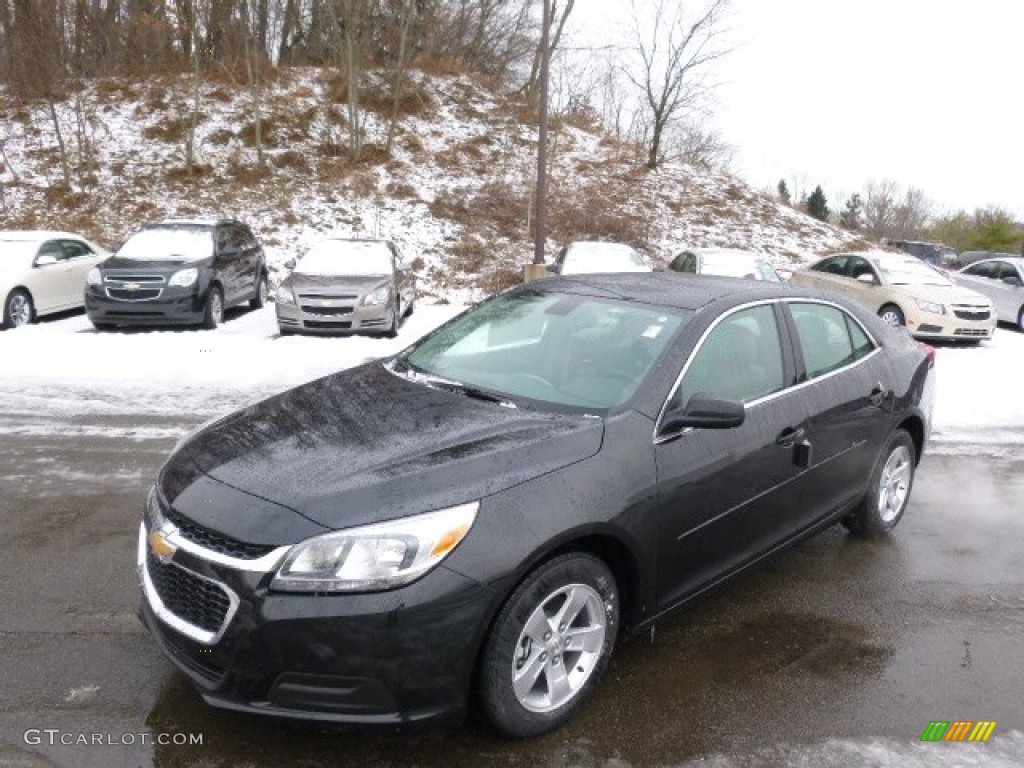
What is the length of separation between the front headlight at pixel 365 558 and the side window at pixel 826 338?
2338mm

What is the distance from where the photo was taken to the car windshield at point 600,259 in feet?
49.3

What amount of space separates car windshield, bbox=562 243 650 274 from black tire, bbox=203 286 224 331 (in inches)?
230

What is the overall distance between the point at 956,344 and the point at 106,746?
14490mm

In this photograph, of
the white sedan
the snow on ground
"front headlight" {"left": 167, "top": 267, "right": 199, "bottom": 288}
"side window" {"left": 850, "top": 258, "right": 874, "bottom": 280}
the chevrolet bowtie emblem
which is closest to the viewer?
the chevrolet bowtie emblem

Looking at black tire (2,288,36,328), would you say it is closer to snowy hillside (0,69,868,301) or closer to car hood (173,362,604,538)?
snowy hillside (0,69,868,301)

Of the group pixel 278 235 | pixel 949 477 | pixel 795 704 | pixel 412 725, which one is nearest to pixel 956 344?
pixel 949 477

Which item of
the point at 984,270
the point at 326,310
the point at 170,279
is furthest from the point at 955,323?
the point at 170,279

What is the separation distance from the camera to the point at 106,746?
279 centimetres

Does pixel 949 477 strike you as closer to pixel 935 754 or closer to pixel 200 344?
pixel 935 754

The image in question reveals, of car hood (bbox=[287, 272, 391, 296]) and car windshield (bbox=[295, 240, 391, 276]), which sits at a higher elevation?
car windshield (bbox=[295, 240, 391, 276])

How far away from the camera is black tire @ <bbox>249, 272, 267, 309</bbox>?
15.1 metres

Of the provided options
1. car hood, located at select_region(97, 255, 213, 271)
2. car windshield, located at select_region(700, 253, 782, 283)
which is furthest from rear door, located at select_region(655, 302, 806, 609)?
car windshield, located at select_region(700, 253, 782, 283)

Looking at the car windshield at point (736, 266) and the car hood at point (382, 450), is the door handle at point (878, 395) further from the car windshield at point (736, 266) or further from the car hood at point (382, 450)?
the car windshield at point (736, 266)

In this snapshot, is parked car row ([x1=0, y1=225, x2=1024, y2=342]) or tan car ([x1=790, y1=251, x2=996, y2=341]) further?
tan car ([x1=790, y1=251, x2=996, y2=341])
